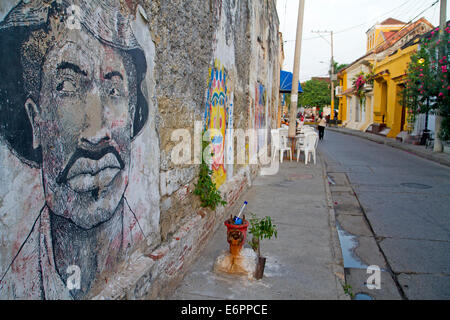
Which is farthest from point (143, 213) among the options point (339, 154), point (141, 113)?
point (339, 154)

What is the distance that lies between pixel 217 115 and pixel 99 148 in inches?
128

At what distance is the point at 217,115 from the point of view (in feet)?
18.0

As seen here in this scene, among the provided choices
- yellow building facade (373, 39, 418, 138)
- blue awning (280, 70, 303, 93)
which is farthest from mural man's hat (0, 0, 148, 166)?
yellow building facade (373, 39, 418, 138)

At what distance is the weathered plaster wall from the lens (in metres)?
1.73

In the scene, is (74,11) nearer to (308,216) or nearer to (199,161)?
(199,161)

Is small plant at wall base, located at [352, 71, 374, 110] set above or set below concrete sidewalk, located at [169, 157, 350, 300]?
above

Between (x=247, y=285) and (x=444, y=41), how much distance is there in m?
14.0

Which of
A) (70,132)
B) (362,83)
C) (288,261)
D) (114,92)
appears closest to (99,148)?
(70,132)

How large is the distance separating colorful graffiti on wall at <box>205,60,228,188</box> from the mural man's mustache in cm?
241

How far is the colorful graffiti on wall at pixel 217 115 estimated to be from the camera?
5.02 m

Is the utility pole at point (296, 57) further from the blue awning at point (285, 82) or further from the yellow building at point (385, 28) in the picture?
the yellow building at point (385, 28)

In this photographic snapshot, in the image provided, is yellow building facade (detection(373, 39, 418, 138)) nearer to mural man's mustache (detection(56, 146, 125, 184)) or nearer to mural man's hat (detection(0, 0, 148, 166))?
mural man's mustache (detection(56, 146, 125, 184))

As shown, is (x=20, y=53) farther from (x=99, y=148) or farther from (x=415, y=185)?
(x=415, y=185)

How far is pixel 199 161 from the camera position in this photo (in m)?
4.58
